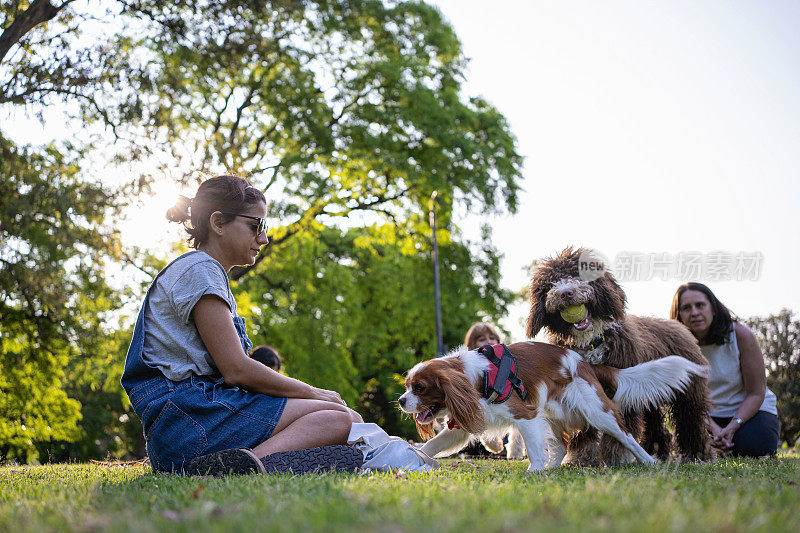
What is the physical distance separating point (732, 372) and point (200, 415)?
5.70m

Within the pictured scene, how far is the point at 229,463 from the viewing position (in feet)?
12.0

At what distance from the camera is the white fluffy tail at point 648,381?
16.7 ft

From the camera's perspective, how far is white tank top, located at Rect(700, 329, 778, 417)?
6992mm

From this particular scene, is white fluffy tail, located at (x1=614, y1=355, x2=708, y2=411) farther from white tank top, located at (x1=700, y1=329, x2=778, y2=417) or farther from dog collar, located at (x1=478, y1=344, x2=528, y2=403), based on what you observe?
white tank top, located at (x1=700, y1=329, x2=778, y2=417)

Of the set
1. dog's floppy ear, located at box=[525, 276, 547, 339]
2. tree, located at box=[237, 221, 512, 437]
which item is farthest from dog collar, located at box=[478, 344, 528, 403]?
tree, located at box=[237, 221, 512, 437]

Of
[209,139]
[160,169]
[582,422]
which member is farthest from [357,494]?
[209,139]

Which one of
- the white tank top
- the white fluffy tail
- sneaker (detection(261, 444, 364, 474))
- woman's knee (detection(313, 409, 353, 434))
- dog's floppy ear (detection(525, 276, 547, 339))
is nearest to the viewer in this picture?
sneaker (detection(261, 444, 364, 474))

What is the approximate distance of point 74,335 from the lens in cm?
1425

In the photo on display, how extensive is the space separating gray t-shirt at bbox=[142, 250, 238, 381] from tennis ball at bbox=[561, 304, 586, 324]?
264 cm

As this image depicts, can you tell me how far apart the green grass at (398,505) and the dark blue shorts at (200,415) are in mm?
289

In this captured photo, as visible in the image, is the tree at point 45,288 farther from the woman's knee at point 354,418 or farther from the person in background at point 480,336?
the woman's knee at point 354,418

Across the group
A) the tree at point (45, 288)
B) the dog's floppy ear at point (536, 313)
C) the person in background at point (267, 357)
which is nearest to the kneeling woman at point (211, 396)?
the dog's floppy ear at point (536, 313)

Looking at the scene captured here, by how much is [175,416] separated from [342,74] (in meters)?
16.3

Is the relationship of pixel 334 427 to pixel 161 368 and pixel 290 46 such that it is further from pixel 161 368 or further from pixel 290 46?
pixel 290 46
